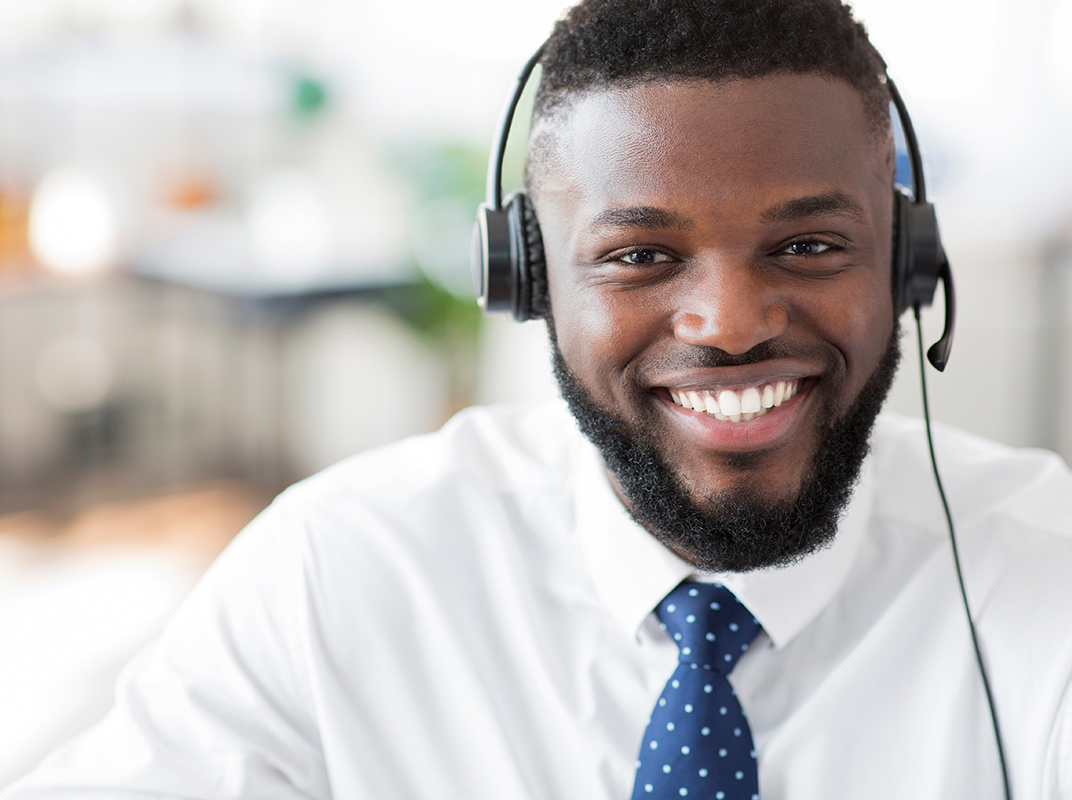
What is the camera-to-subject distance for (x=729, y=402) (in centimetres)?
88

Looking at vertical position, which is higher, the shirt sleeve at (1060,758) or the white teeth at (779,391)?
the white teeth at (779,391)

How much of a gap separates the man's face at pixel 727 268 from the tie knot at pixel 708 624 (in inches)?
4.8

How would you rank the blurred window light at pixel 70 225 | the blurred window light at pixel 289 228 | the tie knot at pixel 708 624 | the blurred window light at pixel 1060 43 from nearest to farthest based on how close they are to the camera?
the tie knot at pixel 708 624, the blurred window light at pixel 70 225, the blurred window light at pixel 1060 43, the blurred window light at pixel 289 228

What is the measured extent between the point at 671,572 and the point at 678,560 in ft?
0.05

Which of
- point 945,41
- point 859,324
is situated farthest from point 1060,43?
point 859,324

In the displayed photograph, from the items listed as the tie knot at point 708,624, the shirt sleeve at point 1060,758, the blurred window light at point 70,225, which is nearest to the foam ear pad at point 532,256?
the tie knot at point 708,624

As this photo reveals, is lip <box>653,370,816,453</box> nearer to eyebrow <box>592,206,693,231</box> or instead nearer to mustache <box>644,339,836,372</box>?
mustache <box>644,339,836,372</box>

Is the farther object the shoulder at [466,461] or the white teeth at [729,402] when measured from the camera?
the shoulder at [466,461]

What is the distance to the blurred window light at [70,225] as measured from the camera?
10.9ft

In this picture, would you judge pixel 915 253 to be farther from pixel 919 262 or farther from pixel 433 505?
pixel 433 505

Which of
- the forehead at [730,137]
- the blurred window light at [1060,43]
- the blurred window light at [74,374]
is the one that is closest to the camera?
the forehead at [730,137]

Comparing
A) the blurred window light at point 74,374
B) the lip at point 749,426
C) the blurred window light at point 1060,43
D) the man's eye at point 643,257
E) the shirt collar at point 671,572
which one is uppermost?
the blurred window light at point 1060,43

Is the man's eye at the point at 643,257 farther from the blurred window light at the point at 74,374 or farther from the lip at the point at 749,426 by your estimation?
the blurred window light at the point at 74,374

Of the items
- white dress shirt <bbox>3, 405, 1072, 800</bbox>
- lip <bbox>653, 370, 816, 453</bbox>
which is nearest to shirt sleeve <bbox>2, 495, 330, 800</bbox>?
white dress shirt <bbox>3, 405, 1072, 800</bbox>
